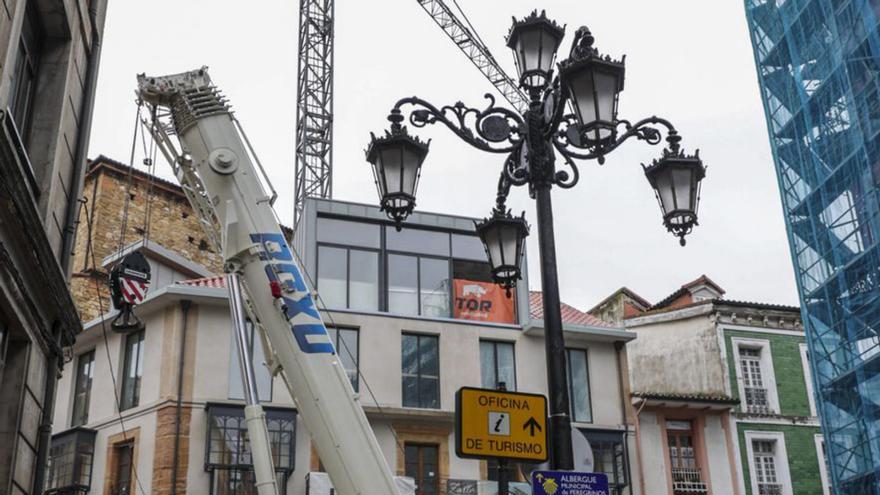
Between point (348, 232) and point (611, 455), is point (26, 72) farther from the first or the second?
point (611, 455)

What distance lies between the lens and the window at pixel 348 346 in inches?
1066

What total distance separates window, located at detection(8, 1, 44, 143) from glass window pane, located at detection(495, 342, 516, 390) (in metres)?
19.5

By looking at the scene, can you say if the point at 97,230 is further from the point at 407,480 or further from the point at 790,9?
the point at 790,9

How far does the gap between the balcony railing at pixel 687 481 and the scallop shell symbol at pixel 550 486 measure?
76.5 feet

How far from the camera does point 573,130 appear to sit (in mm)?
10039

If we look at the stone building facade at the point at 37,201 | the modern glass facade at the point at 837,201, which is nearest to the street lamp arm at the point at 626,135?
the stone building facade at the point at 37,201

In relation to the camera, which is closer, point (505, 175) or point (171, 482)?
point (505, 175)

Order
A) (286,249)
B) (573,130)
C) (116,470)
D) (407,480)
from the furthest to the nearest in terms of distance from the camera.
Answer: (116,470) < (407,480) < (286,249) < (573,130)

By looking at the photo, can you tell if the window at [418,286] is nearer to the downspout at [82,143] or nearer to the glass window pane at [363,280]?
the glass window pane at [363,280]

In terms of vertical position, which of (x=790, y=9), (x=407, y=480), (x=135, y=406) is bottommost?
(x=407, y=480)

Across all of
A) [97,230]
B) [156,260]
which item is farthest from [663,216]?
[97,230]

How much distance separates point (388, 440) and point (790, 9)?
621 inches

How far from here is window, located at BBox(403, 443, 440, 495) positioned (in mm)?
26797

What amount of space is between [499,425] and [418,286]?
2132 cm
